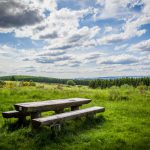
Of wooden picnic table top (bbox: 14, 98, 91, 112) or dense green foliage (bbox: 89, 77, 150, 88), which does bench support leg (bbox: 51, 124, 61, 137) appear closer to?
wooden picnic table top (bbox: 14, 98, 91, 112)

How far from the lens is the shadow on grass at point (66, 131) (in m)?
7.05

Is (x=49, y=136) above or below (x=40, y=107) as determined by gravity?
below

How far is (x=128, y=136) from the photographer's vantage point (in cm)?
796

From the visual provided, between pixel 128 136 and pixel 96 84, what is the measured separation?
11477 centimetres

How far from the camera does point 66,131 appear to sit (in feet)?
26.1

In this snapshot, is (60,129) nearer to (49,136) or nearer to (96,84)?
(49,136)

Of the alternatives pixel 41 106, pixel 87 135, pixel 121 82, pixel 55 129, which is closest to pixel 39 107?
pixel 41 106

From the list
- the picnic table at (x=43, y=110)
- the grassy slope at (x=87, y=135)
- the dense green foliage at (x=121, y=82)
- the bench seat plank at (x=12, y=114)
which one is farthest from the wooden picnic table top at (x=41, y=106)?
the dense green foliage at (x=121, y=82)

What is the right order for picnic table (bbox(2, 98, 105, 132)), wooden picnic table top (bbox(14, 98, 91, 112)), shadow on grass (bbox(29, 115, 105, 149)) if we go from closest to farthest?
shadow on grass (bbox(29, 115, 105, 149)), picnic table (bbox(2, 98, 105, 132)), wooden picnic table top (bbox(14, 98, 91, 112))

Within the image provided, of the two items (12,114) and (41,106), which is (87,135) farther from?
(12,114)

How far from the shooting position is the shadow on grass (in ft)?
23.1

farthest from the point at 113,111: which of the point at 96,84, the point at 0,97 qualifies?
the point at 96,84

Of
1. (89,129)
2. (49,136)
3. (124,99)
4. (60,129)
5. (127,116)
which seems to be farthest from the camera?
(124,99)

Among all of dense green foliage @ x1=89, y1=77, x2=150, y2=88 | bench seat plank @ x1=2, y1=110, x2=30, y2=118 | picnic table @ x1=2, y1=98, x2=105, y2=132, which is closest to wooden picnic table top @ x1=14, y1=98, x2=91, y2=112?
picnic table @ x1=2, y1=98, x2=105, y2=132
